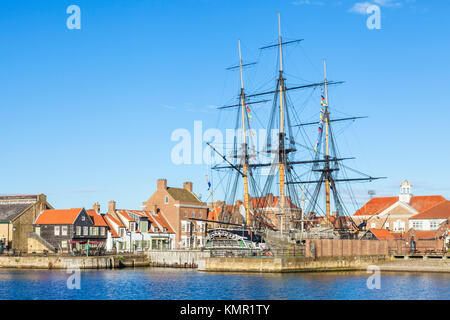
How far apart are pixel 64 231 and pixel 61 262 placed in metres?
10.6

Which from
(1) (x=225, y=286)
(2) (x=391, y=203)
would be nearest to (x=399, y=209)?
(2) (x=391, y=203)

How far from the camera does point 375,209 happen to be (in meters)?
116

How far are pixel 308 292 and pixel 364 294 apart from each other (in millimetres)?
3960

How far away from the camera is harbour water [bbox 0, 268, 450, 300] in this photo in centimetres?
4306

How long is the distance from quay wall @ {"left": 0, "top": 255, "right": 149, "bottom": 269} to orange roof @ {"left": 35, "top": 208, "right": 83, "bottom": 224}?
9276 millimetres

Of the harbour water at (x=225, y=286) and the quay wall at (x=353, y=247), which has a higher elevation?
the quay wall at (x=353, y=247)

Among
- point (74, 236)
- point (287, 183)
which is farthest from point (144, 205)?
point (287, 183)

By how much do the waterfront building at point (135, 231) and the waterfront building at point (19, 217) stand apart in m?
9.89

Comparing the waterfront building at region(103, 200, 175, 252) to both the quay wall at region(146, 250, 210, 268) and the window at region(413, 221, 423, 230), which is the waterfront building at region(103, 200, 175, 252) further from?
the window at region(413, 221, 423, 230)

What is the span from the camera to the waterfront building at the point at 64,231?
270 ft

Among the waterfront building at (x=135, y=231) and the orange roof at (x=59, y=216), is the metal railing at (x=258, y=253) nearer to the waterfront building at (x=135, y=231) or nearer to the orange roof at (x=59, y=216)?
the waterfront building at (x=135, y=231)

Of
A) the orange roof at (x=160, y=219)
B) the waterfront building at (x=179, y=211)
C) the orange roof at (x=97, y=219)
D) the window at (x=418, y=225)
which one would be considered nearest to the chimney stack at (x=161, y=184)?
the waterfront building at (x=179, y=211)
